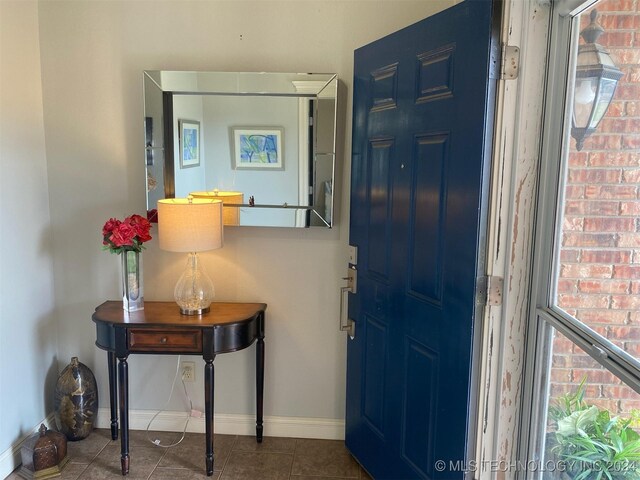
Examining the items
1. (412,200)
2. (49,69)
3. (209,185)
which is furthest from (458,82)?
(49,69)

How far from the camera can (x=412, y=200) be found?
2.11 metres

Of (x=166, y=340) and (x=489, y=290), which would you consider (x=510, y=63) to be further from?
(x=166, y=340)

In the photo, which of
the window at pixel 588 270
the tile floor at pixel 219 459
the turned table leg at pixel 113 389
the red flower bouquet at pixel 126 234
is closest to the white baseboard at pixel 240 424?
the tile floor at pixel 219 459

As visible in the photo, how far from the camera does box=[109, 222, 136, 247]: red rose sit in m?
2.47

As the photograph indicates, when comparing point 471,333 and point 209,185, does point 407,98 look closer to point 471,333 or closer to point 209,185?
point 471,333

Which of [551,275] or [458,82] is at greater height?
[458,82]

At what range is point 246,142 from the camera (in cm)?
262

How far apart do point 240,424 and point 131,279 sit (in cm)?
97

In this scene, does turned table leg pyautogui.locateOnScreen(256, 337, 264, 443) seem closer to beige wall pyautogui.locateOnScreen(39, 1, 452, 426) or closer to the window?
beige wall pyautogui.locateOnScreen(39, 1, 452, 426)

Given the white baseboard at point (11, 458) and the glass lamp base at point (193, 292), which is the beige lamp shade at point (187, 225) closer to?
the glass lamp base at point (193, 292)

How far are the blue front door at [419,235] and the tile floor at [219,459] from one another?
0.23 meters

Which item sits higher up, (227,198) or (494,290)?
(227,198)

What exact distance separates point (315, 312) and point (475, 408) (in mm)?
1087

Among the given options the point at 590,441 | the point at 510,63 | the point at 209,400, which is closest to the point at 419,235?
the point at 510,63
